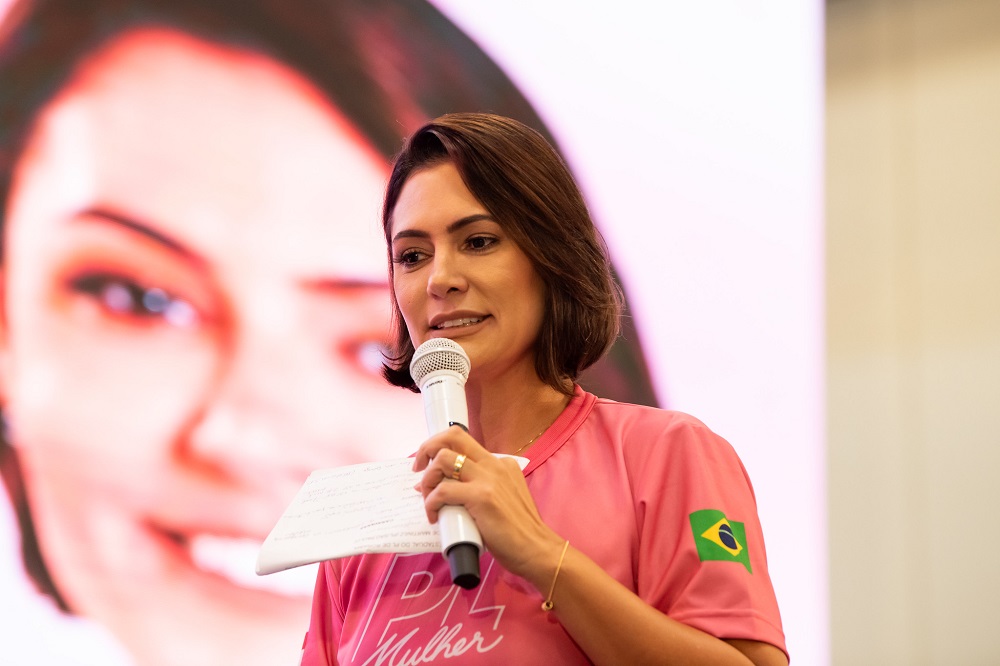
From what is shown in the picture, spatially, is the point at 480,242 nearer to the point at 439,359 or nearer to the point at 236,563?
the point at 439,359

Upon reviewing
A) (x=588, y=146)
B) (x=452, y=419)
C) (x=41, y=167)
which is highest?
(x=588, y=146)

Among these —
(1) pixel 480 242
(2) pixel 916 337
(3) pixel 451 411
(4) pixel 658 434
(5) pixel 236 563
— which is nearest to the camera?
(3) pixel 451 411

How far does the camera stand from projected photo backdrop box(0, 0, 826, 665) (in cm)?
220

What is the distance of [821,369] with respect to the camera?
3408 mm

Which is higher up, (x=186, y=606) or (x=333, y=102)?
(x=333, y=102)

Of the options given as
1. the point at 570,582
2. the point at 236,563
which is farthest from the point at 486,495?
the point at 236,563

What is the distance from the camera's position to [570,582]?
Answer: 1283mm

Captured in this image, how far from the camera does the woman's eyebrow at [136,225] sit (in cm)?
231

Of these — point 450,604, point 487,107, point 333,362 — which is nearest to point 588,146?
point 487,107

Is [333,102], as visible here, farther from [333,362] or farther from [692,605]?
[692,605]

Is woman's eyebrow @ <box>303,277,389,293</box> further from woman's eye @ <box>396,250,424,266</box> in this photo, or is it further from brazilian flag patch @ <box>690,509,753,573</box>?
brazilian flag patch @ <box>690,509,753,573</box>

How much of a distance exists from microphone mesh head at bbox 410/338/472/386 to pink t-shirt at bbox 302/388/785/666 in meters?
0.23

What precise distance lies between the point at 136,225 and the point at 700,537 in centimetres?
152

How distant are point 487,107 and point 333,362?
0.90 metres
